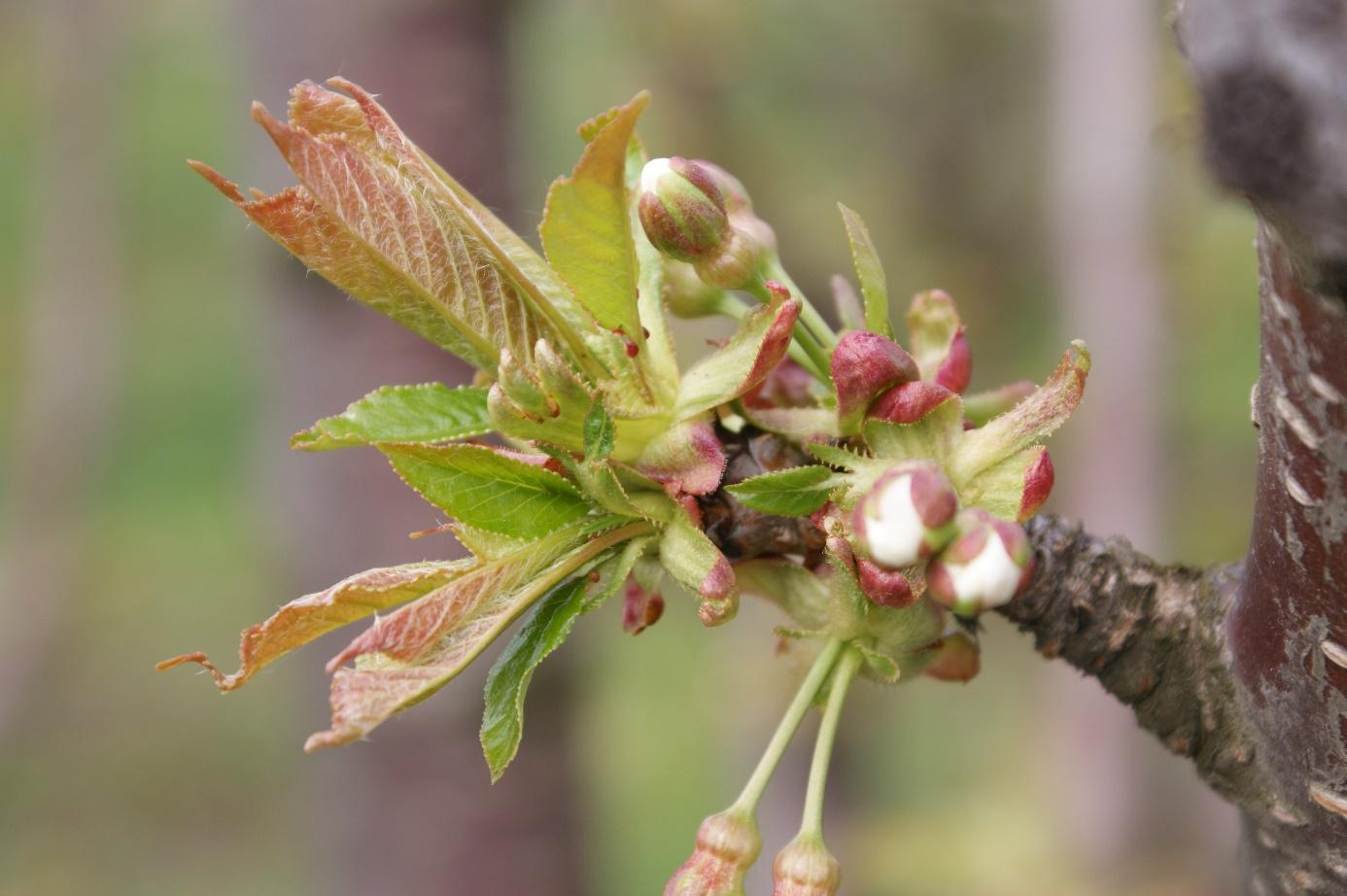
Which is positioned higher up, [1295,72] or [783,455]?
[1295,72]

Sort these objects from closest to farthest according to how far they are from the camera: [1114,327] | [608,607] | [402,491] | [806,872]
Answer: [806,872] < [402,491] < [1114,327] < [608,607]

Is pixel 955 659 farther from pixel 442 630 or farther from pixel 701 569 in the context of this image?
pixel 442 630

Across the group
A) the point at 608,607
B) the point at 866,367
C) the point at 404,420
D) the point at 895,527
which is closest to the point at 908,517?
the point at 895,527

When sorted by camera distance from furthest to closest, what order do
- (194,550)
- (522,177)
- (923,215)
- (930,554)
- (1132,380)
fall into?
1. (194,550)
2. (923,215)
3. (1132,380)
4. (522,177)
5. (930,554)

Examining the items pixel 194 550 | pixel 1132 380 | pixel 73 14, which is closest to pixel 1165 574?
pixel 1132 380

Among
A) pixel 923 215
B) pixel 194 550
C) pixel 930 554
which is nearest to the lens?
pixel 930 554

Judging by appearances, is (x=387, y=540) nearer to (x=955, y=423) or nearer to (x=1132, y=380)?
(x=955, y=423)
